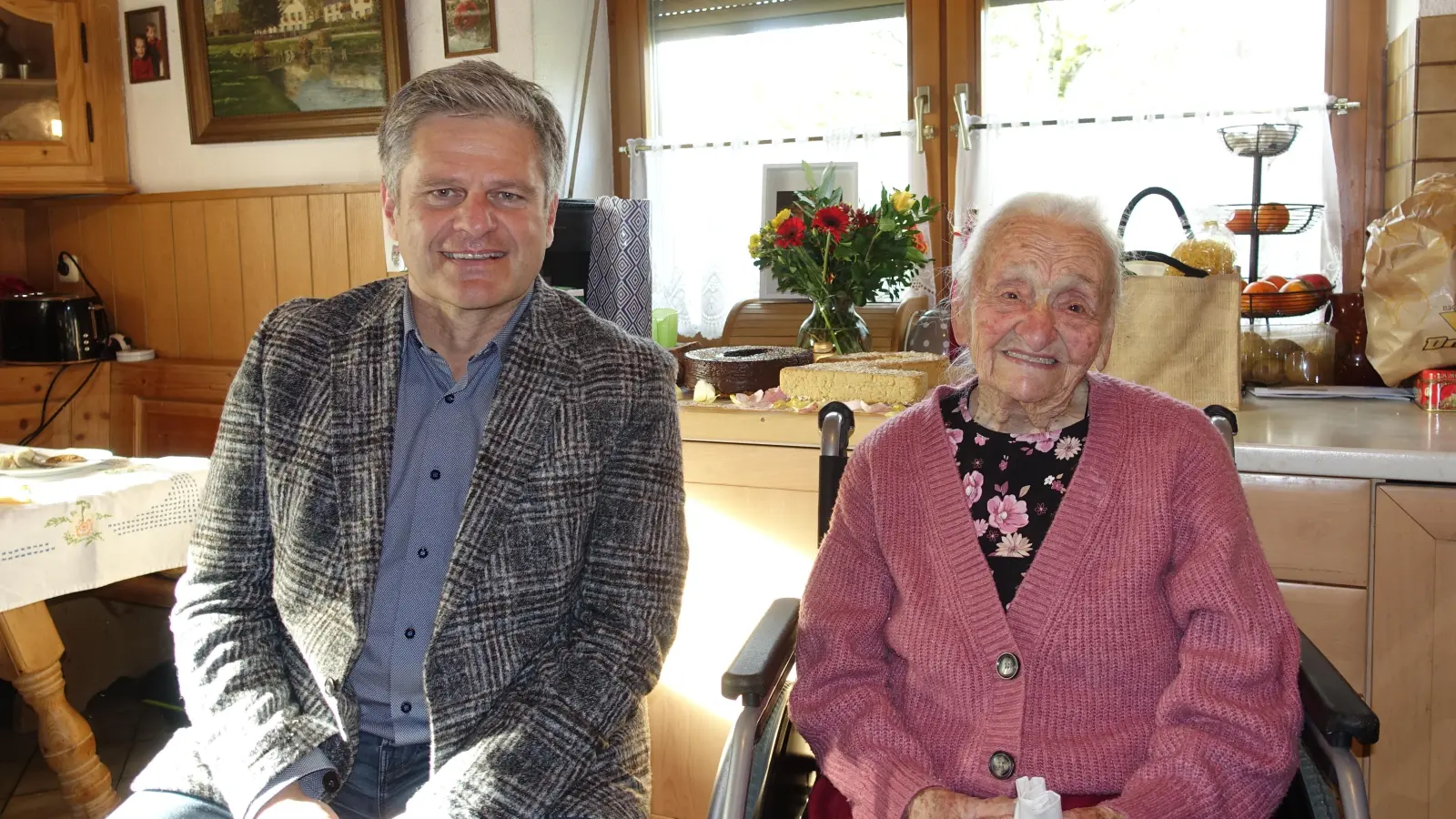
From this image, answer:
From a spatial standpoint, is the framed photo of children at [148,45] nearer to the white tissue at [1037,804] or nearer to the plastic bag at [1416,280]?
the plastic bag at [1416,280]

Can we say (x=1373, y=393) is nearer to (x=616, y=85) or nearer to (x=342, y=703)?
(x=342, y=703)

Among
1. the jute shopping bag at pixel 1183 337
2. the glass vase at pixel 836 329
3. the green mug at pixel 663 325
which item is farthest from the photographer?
the green mug at pixel 663 325

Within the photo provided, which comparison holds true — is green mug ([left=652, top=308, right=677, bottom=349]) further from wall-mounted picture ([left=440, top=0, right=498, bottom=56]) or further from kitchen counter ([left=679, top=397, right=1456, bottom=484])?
wall-mounted picture ([left=440, top=0, right=498, bottom=56])

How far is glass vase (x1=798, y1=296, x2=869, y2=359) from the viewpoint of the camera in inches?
87.6

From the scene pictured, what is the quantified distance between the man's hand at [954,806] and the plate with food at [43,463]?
1755mm

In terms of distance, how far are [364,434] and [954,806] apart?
751mm

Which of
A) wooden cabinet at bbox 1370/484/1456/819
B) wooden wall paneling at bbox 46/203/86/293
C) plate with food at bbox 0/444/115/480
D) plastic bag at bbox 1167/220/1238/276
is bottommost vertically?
wooden cabinet at bbox 1370/484/1456/819

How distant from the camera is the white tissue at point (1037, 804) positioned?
105 cm

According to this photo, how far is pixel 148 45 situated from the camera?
138 inches

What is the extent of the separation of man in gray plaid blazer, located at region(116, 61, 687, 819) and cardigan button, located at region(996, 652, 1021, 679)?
367 millimetres

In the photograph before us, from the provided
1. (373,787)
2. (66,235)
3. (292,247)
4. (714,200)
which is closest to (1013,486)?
(373,787)

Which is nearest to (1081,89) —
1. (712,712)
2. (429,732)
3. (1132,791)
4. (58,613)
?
(712,712)

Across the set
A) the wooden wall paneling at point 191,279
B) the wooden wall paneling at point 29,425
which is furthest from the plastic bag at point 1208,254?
the wooden wall paneling at point 29,425

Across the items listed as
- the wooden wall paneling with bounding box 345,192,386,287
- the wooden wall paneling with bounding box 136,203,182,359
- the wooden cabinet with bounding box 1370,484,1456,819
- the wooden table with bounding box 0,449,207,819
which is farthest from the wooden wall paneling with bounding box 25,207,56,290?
the wooden cabinet with bounding box 1370,484,1456,819
